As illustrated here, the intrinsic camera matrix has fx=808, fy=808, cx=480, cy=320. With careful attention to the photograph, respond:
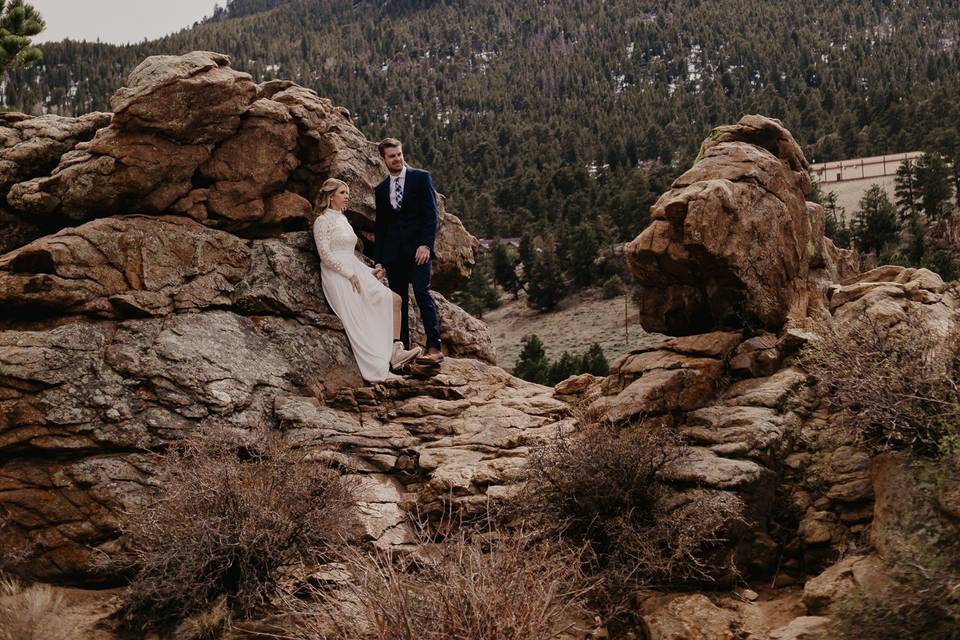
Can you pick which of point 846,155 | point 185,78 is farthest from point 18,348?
point 846,155

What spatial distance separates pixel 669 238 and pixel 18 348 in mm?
7086

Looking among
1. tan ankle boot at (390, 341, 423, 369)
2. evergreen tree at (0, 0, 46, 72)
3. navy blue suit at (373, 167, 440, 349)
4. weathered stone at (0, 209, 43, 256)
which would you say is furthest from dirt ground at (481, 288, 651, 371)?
weathered stone at (0, 209, 43, 256)

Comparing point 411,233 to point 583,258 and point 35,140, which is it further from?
point 583,258

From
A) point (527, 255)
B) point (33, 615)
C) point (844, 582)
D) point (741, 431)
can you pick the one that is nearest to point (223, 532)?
point (33, 615)

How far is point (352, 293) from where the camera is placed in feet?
34.3

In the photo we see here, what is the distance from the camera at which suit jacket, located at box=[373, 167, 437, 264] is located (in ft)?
35.4

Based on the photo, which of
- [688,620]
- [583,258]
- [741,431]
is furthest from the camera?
[583,258]

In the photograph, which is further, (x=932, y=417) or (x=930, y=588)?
(x=932, y=417)

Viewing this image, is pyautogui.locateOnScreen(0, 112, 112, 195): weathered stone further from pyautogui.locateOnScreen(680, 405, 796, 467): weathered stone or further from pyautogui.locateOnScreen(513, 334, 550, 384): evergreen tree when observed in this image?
pyautogui.locateOnScreen(513, 334, 550, 384): evergreen tree

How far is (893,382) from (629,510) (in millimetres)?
2496

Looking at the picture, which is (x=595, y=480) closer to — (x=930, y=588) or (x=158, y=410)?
(x=930, y=588)

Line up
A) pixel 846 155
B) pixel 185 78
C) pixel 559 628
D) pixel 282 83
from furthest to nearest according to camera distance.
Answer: pixel 846 155 → pixel 282 83 → pixel 185 78 → pixel 559 628

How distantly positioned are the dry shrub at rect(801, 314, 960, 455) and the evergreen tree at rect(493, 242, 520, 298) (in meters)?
57.1

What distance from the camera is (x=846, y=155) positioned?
285 feet
